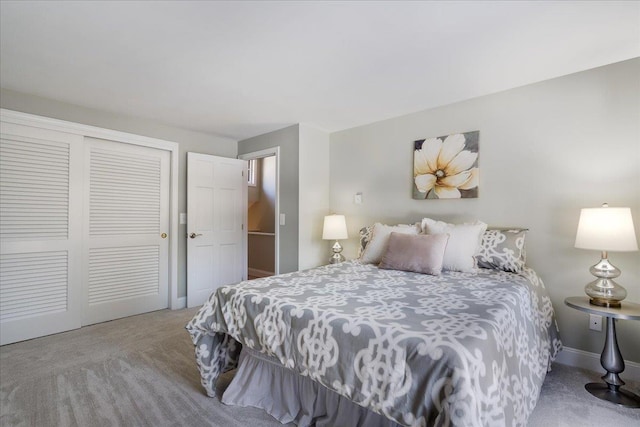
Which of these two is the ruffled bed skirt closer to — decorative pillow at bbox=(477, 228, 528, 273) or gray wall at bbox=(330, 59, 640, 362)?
decorative pillow at bbox=(477, 228, 528, 273)

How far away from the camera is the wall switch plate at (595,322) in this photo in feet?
7.57

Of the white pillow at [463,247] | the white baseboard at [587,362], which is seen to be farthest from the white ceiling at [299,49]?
the white baseboard at [587,362]

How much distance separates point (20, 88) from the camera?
2748 mm

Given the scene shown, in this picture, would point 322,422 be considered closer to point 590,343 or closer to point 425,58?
point 590,343

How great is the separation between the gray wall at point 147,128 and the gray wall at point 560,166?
9.10 feet

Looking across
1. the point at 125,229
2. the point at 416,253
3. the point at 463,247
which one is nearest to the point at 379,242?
the point at 416,253

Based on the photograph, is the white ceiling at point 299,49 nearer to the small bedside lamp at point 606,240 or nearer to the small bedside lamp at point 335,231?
the small bedside lamp at point 606,240

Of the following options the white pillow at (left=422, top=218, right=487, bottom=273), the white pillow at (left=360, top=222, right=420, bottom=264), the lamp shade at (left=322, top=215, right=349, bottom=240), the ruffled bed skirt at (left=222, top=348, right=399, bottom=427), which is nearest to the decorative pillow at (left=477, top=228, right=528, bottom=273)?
the white pillow at (left=422, top=218, right=487, bottom=273)

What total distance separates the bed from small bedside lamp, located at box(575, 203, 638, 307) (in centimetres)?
35

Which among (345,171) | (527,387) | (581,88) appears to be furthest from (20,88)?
(581,88)

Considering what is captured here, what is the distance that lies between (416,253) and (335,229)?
48.6 inches

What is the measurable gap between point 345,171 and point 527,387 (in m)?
2.85

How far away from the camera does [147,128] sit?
12.0 ft

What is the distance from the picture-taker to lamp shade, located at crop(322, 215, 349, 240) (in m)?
3.51
